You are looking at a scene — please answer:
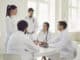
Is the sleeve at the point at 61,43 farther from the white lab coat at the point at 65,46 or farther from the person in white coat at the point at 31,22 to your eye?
the person in white coat at the point at 31,22

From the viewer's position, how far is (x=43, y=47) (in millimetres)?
4234

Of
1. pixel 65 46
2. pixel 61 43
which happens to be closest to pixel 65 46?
pixel 65 46

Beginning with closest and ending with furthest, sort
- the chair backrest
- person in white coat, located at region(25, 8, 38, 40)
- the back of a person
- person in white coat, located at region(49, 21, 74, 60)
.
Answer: the chair backrest → the back of a person → person in white coat, located at region(49, 21, 74, 60) → person in white coat, located at region(25, 8, 38, 40)

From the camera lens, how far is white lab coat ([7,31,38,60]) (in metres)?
3.32

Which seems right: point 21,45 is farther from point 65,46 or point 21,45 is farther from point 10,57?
point 65,46

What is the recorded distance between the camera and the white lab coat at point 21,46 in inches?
131

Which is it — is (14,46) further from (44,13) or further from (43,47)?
(44,13)

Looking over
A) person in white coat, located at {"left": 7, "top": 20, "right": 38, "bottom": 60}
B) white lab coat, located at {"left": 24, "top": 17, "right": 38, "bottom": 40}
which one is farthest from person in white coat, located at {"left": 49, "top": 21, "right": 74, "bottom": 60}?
white lab coat, located at {"left": 24, "top": 17, "right": 38, "bottom": 40}

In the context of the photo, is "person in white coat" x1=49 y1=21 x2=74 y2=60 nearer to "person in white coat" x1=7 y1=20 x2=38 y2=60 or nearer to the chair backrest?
"person in white coat" x1=7 y1=20 x2=38 y2=60

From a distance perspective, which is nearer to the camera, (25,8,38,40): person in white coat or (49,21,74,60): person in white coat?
(49,21,74,60): person in white coat

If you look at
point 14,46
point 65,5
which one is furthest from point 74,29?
point 14,46

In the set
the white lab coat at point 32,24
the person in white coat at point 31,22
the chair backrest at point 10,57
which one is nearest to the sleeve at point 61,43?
the person in white coat at point 31,22

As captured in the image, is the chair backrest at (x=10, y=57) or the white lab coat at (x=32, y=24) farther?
the white lab coat at (x=32, y=24)

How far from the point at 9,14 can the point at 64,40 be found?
3.86 ft
